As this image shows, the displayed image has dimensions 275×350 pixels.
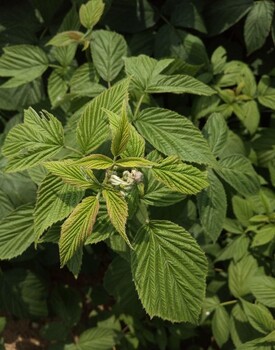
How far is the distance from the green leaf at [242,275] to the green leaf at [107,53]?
0.87 m

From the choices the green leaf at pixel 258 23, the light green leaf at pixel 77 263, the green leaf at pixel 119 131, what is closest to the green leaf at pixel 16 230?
the light green leaf at pixel 77 263

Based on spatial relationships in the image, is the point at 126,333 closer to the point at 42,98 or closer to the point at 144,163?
the point at 42,98

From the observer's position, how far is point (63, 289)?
211 cm

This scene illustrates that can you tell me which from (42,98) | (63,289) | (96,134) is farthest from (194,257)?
(63,289)

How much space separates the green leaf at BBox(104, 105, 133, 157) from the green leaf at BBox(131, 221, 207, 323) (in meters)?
0.24

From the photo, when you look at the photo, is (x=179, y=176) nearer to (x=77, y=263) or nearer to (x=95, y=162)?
(x=95, y=162)

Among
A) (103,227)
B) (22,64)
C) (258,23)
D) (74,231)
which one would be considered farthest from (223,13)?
(74,231)

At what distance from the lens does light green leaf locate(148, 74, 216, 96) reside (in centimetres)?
134

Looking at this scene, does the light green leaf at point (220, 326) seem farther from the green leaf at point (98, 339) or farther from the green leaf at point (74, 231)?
the green leaf at point (74, 231)

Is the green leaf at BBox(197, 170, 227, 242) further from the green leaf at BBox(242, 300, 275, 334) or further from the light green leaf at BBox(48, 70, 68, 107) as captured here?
the light green leaf at BBox(48, 70, 68, 107)

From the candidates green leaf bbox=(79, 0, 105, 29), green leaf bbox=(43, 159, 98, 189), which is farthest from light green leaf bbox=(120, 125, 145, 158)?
green leaf bbox=(79, 0, 105, 29)

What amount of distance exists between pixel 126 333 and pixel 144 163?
1.25m

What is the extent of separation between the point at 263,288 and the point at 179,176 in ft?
2.43

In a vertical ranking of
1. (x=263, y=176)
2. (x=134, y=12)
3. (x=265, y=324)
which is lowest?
(x=265, y=324)
